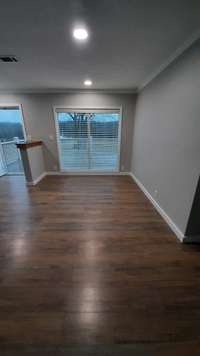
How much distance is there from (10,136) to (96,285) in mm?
5016

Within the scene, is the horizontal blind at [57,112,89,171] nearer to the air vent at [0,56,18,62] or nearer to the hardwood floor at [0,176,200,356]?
the air vent at [0,56,18,62]

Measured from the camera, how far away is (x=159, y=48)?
6.75 ft

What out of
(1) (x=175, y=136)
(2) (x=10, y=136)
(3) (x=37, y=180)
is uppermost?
(1) (x=175, y=136)

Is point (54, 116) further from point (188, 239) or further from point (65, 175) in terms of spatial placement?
point (188, 239)

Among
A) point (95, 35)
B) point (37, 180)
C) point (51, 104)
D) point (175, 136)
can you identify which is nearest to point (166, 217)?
point (175, 136)

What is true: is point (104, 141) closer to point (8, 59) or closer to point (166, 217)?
point (8, 59)

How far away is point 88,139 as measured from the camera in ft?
15.7

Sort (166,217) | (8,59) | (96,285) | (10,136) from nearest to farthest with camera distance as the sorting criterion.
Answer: (96,285) → (8,59) → (166,217) → (10,136)

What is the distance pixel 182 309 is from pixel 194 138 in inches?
64.5

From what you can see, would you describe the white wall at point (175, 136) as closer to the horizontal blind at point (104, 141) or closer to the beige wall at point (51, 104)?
the beige wall at point (51, 104)

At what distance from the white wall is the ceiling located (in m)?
0.35

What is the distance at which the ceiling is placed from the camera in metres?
1.35

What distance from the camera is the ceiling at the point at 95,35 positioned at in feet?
4.42

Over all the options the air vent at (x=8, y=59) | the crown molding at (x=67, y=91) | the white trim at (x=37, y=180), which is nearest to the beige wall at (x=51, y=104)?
the crown molding at (x=67, y=91)
